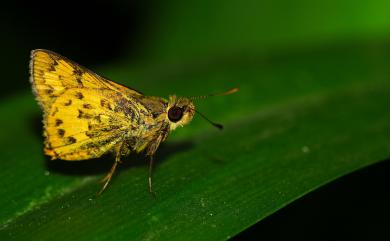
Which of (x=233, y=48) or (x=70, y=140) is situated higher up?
(x=70, y=140)

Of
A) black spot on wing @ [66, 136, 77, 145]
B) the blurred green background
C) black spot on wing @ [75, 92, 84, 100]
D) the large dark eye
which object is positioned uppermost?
black spot on wing @ [75, 92, 84, 100]

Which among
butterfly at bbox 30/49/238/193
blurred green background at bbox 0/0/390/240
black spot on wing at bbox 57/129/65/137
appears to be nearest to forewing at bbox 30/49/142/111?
butterfly at bbox 30/49/238/193

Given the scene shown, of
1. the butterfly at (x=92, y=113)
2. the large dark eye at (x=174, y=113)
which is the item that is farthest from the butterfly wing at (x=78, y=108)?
the large dark eye at (x=174, y=113)

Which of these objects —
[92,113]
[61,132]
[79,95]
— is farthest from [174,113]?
[61,132]

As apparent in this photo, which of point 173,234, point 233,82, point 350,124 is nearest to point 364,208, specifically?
point 350,124

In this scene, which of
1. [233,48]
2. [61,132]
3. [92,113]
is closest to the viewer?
[61,132]

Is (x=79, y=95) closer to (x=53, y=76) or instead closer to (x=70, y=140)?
(x=53, y=76)

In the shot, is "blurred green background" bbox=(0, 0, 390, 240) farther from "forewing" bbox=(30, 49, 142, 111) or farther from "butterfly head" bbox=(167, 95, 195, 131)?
"forewing" bbox=(30, 49, 142, 111)
